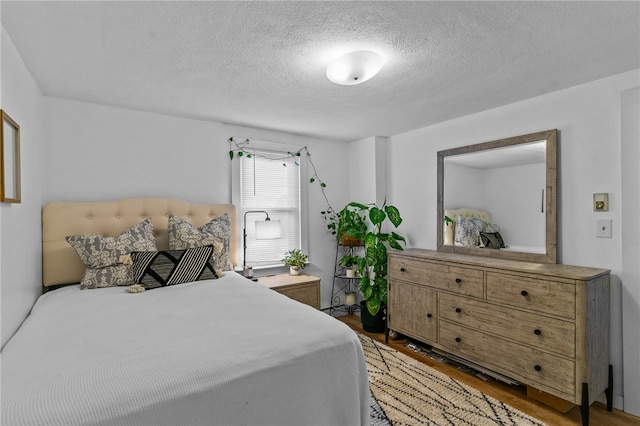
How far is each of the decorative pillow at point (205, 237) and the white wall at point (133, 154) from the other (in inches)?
18.5

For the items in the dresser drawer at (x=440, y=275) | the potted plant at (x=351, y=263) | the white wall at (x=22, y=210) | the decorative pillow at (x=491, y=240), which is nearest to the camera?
the white wall at (x=22, y=210)

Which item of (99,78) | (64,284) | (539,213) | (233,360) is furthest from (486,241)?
(64,284)

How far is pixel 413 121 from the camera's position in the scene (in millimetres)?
3449

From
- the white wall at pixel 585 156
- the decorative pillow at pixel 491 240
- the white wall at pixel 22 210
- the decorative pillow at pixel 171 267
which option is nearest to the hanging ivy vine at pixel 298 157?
the decorative pillow at pixel 171 267

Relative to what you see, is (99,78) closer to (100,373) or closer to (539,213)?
(100,373)

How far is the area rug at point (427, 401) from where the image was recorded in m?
2.12

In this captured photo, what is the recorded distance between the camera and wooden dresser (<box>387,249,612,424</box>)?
209 centimetres

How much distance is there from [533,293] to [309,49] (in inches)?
87.6

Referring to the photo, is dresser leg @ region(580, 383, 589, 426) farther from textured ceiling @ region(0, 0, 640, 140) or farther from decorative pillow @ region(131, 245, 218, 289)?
decorative pillow @ region(131, 245, 218, 289)

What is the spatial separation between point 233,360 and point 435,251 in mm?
2687

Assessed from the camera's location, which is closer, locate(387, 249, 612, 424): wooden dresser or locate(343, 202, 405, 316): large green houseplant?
locate(387, 249, 612, 424): wooden dresser

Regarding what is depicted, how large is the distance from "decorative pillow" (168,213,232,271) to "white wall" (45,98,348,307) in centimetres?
47

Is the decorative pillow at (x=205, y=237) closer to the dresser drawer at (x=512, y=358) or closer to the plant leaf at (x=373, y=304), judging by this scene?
the plant leaf at (x=373, y=304)

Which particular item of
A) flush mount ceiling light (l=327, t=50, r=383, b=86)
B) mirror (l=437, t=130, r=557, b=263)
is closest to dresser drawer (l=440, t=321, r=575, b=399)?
mirror (l=437, t=130, r=557, b=263)
